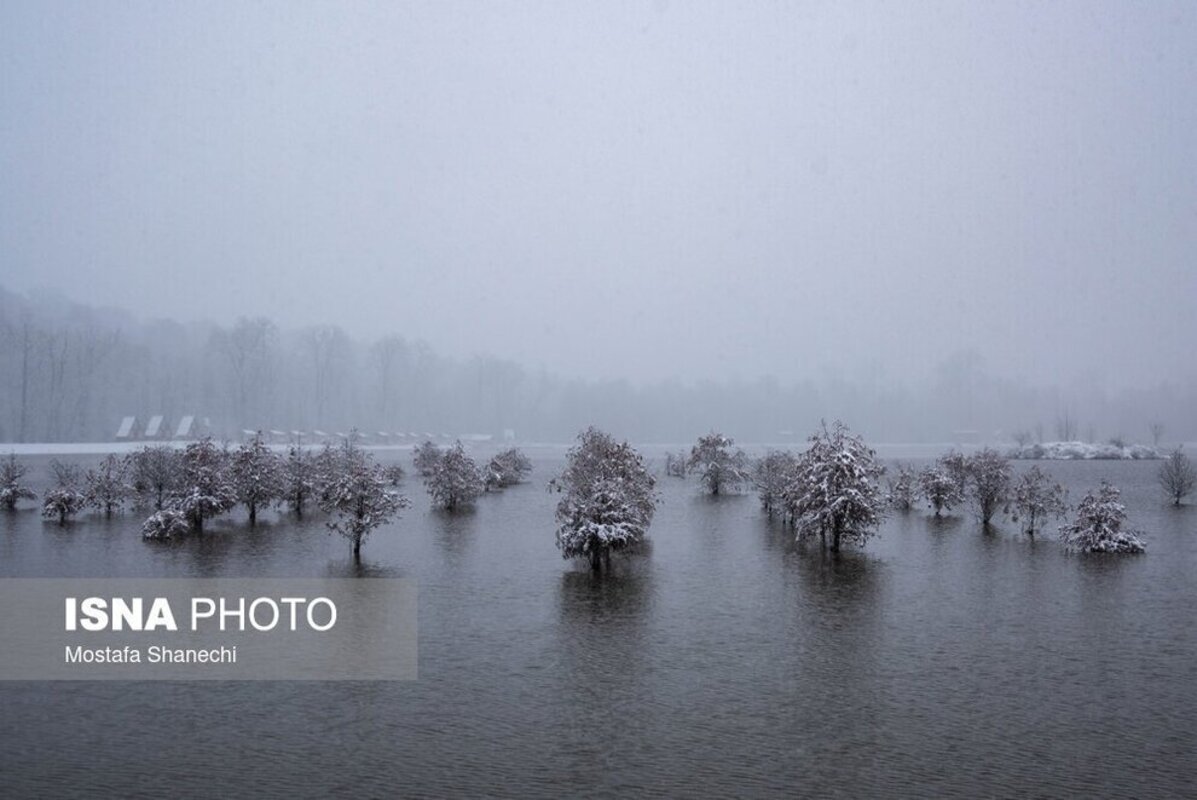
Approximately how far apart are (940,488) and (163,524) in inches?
1630

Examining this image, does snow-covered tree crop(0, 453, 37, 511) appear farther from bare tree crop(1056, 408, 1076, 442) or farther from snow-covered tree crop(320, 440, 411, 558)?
bare tree crop(1056, 408, 1076, 442)

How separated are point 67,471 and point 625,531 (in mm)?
37967

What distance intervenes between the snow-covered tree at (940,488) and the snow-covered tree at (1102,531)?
40.9ft

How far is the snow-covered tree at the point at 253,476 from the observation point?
43656 millimetres

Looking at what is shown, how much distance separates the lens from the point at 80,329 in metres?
146

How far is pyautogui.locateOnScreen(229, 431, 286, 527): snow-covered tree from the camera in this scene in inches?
1719

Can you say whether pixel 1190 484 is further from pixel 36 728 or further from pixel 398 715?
pixel 36 728

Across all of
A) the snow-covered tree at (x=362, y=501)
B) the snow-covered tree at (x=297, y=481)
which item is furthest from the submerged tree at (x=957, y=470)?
the snow-covered tree at (x=297, y=481)

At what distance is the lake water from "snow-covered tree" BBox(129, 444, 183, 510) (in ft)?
56.0

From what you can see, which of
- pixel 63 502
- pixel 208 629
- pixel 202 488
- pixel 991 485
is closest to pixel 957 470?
pixel 991 485

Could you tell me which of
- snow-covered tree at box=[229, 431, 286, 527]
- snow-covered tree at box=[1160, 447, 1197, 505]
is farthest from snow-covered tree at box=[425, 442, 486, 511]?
snow-covered tree at box=[1160, 447, 1197, 505]

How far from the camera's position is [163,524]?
3622cm

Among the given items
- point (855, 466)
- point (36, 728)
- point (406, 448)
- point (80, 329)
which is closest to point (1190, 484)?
point (855, 466)

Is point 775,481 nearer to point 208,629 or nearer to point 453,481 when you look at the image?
point 453,481
